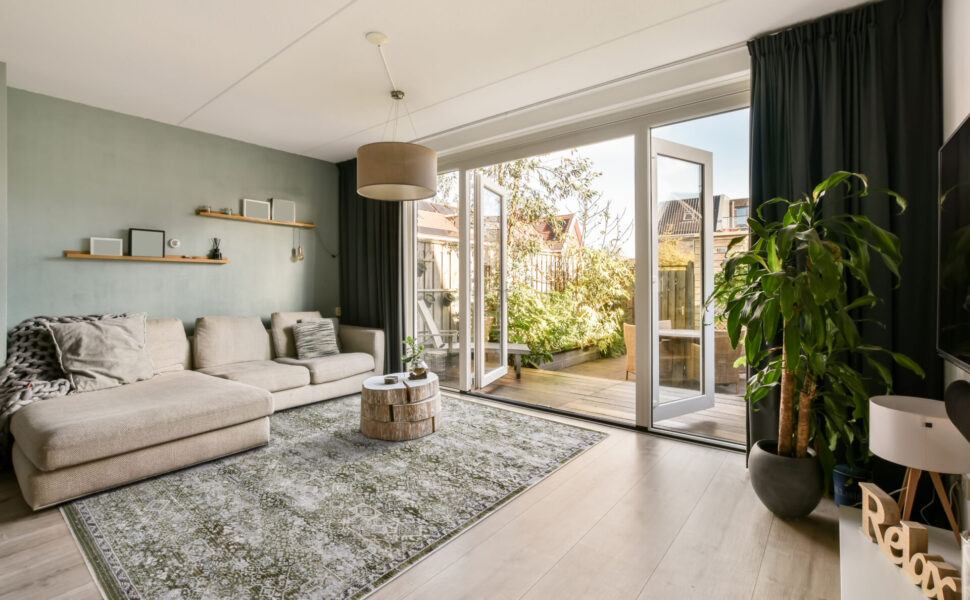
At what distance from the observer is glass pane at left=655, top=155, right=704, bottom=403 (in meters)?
3.48

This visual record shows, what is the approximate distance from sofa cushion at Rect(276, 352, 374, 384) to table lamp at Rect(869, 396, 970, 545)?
3.72 m

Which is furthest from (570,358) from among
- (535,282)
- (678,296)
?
(678,296)

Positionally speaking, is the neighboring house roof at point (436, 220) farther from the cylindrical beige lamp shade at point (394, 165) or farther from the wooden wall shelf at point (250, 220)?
the cylindrical beige lamp shade at point (394, 165)

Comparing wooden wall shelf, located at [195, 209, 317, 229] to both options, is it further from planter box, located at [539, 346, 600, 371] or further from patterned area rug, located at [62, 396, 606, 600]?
planter box, located at [539, 346, 600, 371]

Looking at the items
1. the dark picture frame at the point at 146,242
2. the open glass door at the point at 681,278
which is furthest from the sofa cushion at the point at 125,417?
the open glass door at the point at 681,278

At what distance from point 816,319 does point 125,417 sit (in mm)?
3373

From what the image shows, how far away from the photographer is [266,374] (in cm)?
370

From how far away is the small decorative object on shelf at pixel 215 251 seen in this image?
14.2ft

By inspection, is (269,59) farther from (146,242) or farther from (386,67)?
Answer: (146,242)

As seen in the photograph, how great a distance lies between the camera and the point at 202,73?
308 centimetres

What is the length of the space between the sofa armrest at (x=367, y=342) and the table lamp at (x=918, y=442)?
388 centimetres

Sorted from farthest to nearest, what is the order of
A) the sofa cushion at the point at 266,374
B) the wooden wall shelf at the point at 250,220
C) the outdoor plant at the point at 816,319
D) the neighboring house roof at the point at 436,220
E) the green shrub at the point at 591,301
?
the green shrub at the point at 591,301, the neighboring house roof at the point at 436,220, the wooden wall shelf at the point at 250,220, the sofa cushion at the point at 266,374, the outdoor plant at the point at 816,319

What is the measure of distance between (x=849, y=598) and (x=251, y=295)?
485 centimetres

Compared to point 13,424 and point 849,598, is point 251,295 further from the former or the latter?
point 849,598
